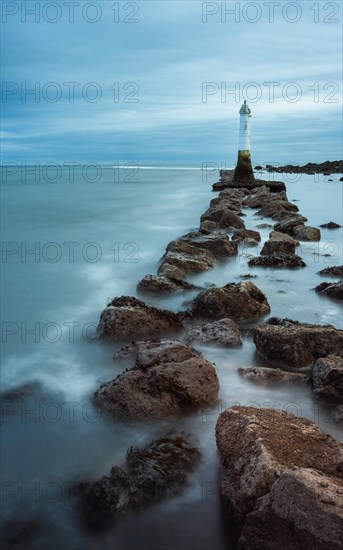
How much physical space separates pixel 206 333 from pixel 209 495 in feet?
7.06

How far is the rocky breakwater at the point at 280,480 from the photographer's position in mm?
2064

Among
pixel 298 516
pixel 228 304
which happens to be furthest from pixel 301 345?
pixel 298 516

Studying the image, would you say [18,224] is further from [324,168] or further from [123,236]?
[324,168]

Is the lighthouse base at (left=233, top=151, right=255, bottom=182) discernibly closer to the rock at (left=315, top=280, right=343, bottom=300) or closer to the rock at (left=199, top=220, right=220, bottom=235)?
the rock at (left=199, top=220, right=220, bottom=235)

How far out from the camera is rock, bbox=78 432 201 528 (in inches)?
102

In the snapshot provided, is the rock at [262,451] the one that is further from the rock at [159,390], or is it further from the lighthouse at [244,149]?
the lighthouse at [244,149]

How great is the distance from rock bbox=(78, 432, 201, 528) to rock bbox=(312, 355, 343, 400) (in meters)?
1.18

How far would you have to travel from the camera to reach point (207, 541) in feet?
7.97

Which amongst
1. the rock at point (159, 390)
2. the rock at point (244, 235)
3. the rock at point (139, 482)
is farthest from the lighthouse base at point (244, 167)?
the rock at point (139, 482)

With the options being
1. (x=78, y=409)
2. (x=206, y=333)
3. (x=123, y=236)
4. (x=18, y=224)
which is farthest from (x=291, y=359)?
(x=18, y=224)

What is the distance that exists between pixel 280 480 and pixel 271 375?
5.84 feet

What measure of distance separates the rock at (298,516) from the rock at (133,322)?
2.75 m

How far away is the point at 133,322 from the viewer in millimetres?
4902

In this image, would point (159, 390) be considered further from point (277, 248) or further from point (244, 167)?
point (244, 167)
